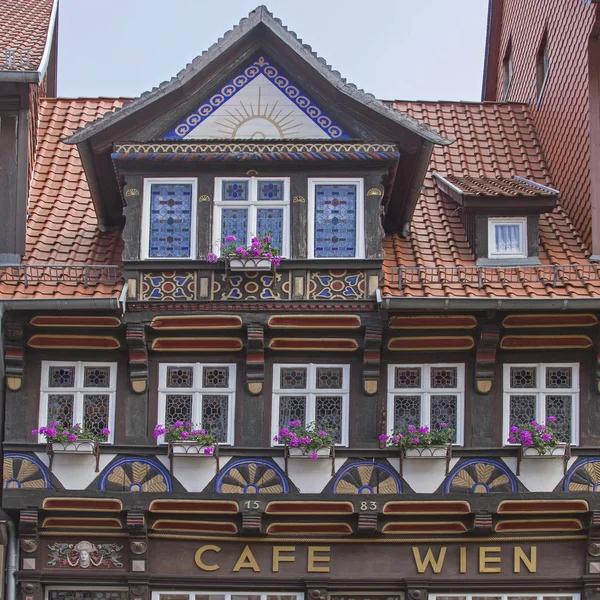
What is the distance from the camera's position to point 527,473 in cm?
2306

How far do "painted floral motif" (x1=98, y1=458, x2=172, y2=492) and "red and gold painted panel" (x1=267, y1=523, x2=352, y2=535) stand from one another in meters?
1.60

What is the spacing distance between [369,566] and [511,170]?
7.00 metres

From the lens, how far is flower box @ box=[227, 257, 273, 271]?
23.1m

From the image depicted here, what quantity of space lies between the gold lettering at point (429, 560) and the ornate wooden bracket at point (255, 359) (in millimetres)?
3071

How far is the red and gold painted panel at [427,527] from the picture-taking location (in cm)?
2309

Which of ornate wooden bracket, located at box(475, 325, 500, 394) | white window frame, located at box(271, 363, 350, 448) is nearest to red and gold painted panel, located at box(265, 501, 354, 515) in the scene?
white window frame, located at box(271, 363, 350, 448)

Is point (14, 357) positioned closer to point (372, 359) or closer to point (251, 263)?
point (251, 263)

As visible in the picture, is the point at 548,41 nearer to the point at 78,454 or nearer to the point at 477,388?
the point at 477,388

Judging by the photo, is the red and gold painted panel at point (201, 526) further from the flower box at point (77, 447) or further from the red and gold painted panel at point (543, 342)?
the red and gold painted panel at point (543, 342)

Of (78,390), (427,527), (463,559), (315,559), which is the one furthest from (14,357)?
(463,559)

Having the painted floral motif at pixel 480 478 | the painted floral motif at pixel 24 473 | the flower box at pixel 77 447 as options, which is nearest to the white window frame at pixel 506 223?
the painted floral motif at pixel 480 478

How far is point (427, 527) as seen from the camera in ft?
75.9

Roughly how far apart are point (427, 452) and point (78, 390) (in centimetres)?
482

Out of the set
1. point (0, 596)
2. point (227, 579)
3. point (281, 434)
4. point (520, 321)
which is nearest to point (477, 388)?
point (520, 321)
